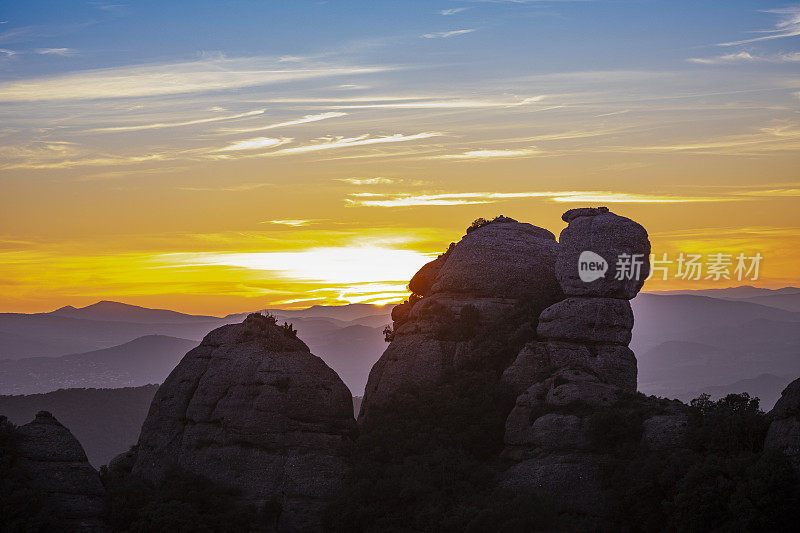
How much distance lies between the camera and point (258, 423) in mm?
66062

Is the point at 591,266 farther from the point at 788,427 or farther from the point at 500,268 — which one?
the point at 788,427

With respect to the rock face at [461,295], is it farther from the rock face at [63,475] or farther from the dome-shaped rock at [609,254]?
the rock face at [63,475]

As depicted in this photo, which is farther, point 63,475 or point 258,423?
point 258,423

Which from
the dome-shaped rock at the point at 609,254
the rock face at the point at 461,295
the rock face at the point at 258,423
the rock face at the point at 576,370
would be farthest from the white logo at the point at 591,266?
the rock face at the point at 258,423

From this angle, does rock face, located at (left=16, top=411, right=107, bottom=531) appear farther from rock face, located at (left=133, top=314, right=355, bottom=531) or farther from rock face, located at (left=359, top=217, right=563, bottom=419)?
rock face, located at (left=359, top=217, right=563, bottom=419)

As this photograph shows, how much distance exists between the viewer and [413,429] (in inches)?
2623

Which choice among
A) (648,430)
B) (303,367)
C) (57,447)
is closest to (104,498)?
(57,447)

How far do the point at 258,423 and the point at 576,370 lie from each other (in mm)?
21892

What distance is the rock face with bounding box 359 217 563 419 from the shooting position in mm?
72000

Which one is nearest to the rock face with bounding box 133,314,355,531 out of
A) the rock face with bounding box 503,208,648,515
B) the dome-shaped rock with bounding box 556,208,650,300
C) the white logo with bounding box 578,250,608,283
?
the rock face with bounding box 503,208,648,515

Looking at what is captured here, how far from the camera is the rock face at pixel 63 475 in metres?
59.5

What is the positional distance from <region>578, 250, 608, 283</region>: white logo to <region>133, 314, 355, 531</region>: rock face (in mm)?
19398

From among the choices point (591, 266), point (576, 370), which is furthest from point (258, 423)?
point (591, 266)

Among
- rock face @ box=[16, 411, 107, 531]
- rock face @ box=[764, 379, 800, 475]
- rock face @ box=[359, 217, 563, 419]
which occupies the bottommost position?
rock face @ box=[16, 411, 107, 531]
